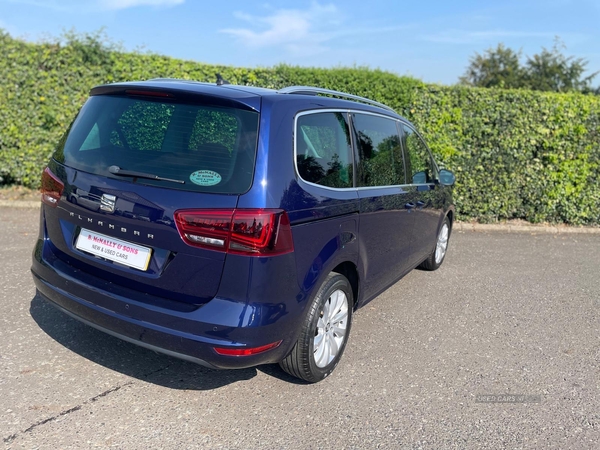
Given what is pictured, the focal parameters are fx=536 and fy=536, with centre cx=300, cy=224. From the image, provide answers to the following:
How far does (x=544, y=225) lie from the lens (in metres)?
9.53

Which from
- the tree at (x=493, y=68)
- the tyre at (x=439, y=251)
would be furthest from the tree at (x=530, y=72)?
the tyre at (x=439, y=251)

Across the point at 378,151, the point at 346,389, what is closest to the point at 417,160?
the point at 378,151

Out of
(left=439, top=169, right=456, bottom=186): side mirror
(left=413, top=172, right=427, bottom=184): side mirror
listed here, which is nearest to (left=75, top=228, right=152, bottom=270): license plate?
(left=413, top=172, right=427, bottom=184): side mirror

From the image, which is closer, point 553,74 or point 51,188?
point 51,188

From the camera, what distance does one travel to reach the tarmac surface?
2.92 meters

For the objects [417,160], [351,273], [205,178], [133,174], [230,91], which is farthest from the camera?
[417,160]

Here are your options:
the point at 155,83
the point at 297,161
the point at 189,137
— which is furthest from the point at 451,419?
the point at 155,83

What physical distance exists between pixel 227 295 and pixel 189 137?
907mm

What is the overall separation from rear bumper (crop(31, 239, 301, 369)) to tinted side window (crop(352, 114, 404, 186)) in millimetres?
1345

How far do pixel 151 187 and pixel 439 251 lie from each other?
4.40 meters

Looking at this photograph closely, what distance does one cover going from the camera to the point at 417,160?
5289 millimetres

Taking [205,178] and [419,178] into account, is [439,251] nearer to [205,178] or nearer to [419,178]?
[419,178]

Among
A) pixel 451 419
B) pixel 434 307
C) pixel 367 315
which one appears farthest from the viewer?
pixel 434 307

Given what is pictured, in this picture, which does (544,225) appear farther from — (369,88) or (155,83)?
(155,83)
